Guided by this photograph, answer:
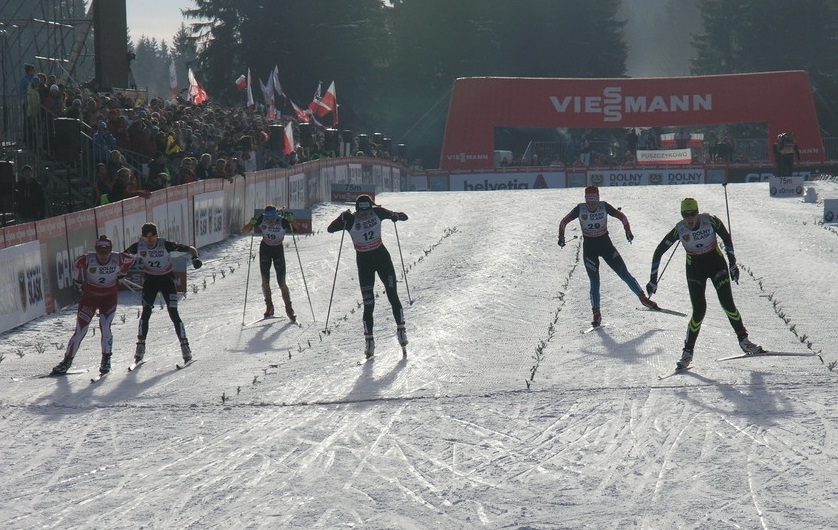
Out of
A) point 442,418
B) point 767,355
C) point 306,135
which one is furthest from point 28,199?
point 306,135

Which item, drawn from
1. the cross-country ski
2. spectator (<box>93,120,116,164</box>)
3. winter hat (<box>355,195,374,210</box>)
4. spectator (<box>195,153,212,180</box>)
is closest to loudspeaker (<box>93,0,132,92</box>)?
spectator (<box>195,153,212,180</box>)

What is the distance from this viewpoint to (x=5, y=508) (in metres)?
9.27

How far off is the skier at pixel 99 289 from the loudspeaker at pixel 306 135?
2316 cm

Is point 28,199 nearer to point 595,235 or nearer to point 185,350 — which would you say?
point 185,350

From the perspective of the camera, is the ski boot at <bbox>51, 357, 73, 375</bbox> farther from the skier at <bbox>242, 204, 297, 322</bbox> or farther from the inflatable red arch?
the inflatable red arch

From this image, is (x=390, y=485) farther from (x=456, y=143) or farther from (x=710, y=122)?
(x=710, y=122)

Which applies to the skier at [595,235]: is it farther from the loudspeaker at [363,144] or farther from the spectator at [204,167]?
the loudspeaker at [363,144]

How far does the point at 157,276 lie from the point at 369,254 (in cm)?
293

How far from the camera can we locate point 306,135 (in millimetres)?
37719

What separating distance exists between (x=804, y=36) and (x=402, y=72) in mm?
27862

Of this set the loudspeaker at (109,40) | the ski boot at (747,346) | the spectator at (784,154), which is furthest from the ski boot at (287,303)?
the spectator at (784,154)

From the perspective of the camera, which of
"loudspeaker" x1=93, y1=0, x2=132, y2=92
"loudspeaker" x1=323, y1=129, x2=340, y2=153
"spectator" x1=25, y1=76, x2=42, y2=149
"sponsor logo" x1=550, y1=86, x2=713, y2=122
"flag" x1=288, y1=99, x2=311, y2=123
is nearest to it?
"spectator" x1=25, y1=76, x2=42, y2=149

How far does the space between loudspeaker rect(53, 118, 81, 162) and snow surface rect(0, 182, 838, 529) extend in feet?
9.59

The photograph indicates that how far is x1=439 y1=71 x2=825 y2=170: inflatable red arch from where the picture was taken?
4775cm
